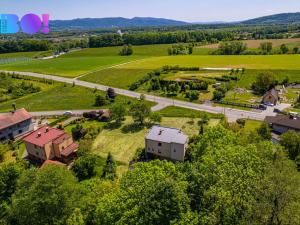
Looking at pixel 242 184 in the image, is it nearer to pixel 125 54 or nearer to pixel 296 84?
pixel 296 84

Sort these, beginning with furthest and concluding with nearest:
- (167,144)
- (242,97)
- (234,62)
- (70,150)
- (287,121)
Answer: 1. (234,62)
2. (242,97)
3. (287,121)
4. (70,150)
5. (167,144)

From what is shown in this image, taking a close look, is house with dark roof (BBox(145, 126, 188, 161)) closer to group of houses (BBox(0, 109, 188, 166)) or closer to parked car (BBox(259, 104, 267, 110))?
group of houses (BBox(0, 109, 188, 166))

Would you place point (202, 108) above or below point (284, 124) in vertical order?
below

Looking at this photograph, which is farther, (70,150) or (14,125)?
(14,125)

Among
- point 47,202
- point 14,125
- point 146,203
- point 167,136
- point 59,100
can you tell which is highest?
point 146,203

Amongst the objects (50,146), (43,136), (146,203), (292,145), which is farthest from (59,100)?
(146,203)

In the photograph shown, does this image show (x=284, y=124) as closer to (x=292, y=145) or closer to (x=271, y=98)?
(x=292, y=145)

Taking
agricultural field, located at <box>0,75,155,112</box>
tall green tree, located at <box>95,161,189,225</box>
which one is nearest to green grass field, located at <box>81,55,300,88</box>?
agricultural field, located at <box>0,75,155,112</box>
